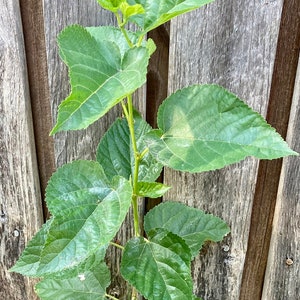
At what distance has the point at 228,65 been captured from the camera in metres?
0.98

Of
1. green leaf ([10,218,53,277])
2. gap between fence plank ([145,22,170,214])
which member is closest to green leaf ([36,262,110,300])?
green leaf ([10,218,53,277])

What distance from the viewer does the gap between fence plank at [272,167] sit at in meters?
0.97

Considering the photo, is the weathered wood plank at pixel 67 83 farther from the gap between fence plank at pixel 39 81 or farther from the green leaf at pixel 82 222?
the green leaf at pixel 82 222

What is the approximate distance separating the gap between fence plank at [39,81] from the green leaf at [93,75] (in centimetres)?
30

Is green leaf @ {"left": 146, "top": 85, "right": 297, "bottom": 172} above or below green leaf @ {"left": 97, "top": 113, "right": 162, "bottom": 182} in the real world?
above

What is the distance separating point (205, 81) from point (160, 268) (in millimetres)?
411

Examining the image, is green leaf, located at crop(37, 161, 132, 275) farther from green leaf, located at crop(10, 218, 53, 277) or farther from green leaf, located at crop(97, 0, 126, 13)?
green leaf, located at crop(97, 0, 126, 13)

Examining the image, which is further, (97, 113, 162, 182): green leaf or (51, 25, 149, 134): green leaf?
(97, 113, 162, 182): green leaf

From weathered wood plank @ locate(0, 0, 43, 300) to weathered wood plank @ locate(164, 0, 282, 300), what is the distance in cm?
34

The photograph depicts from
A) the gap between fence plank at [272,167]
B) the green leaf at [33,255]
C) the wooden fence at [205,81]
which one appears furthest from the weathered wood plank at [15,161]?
the gap between fence plank at [272,167]

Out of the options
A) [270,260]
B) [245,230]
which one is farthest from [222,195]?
[270,260]

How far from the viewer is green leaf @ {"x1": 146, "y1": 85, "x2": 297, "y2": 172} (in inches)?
30.9

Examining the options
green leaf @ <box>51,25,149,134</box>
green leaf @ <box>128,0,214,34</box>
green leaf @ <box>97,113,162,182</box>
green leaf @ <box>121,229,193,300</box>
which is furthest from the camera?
green leaf @ <box>97,113,162,182</box>

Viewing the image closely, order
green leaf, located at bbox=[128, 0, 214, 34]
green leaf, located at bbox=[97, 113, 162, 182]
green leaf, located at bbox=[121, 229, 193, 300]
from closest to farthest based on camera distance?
green leaf, located at bbox=[128, 0, 214, 34] < green leaf, located at bbox=[121, 229, 193, 300] < green leaf, located at bbox=[97, 113, 162, 182]
